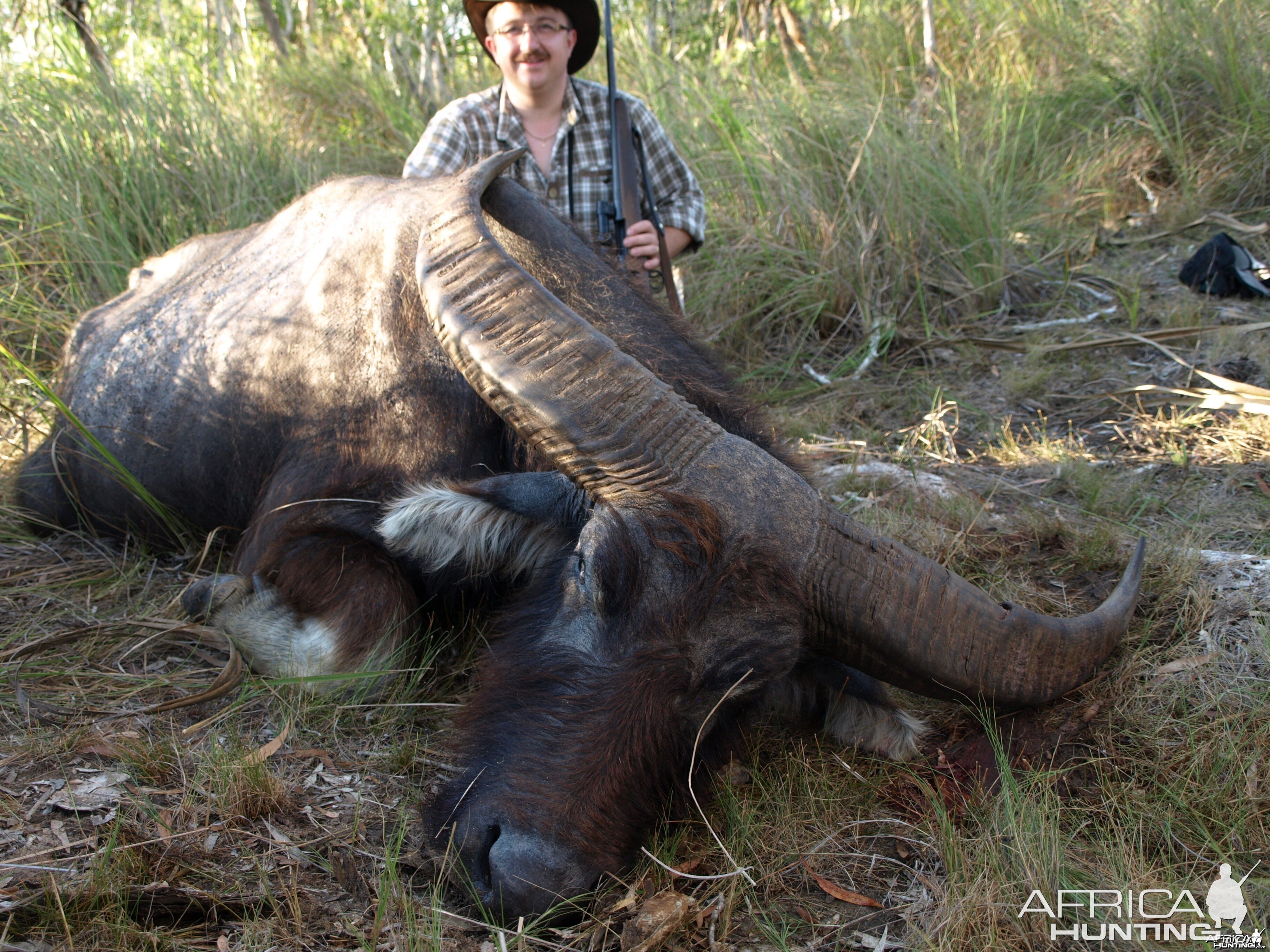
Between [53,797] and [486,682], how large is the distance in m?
1.08

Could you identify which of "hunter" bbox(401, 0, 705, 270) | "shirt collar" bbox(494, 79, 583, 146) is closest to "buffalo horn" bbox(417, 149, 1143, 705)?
"hunter" bbox(401, 0, 705, 270)

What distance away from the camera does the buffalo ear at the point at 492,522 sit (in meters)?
A: 2.46

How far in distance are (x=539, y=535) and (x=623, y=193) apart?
10.6ft

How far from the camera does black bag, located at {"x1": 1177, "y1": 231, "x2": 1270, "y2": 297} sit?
5973 mm

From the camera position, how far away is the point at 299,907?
191 cm

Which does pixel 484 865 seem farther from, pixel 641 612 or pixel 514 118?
pixel 514 118

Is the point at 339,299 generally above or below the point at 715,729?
above

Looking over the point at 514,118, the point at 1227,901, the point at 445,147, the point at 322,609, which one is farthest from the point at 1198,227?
the point at 322,609

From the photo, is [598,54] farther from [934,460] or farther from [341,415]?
[341,415]

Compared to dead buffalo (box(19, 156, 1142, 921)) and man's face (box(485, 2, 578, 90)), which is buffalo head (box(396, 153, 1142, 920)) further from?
man's face (box(485, 2, 578, 90))

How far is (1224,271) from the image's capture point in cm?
607

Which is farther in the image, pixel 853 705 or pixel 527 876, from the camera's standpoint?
pixel 853 705

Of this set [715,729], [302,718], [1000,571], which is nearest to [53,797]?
[302,718]

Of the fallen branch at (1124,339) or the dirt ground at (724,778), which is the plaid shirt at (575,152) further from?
the dirt ground at (724,778)
